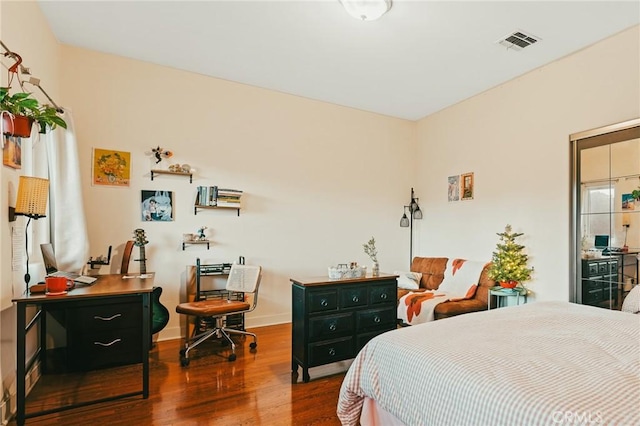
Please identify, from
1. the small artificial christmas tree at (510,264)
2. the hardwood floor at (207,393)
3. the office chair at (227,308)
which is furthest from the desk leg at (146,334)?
the small artificial christmas tree at (510,264)

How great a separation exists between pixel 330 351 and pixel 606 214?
2.80 m

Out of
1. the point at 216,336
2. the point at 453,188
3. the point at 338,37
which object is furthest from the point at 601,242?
the point at 216,336

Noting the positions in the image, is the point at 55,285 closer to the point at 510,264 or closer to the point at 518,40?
the point at 510,264

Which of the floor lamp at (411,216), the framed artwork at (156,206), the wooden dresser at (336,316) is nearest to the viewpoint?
the wooden dresser at (336,316)

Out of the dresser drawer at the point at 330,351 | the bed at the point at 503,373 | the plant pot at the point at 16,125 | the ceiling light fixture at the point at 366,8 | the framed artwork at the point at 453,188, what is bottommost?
the dresser drawer at the point at 330,351

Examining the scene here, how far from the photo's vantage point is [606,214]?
3.13 m

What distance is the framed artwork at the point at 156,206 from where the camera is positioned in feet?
12.1

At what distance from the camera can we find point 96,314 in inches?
94.0

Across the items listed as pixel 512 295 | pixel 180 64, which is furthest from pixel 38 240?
pixel 512 295

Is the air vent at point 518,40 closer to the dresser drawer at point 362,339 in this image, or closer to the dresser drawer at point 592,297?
the dresser drawer at point 592,297

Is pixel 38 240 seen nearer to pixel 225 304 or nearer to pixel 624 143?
pixel 225 304

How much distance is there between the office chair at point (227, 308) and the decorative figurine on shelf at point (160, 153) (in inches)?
55.9

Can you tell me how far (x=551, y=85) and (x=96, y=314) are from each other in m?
4.67

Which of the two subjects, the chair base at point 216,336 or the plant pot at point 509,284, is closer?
the chair base at point 216,336
